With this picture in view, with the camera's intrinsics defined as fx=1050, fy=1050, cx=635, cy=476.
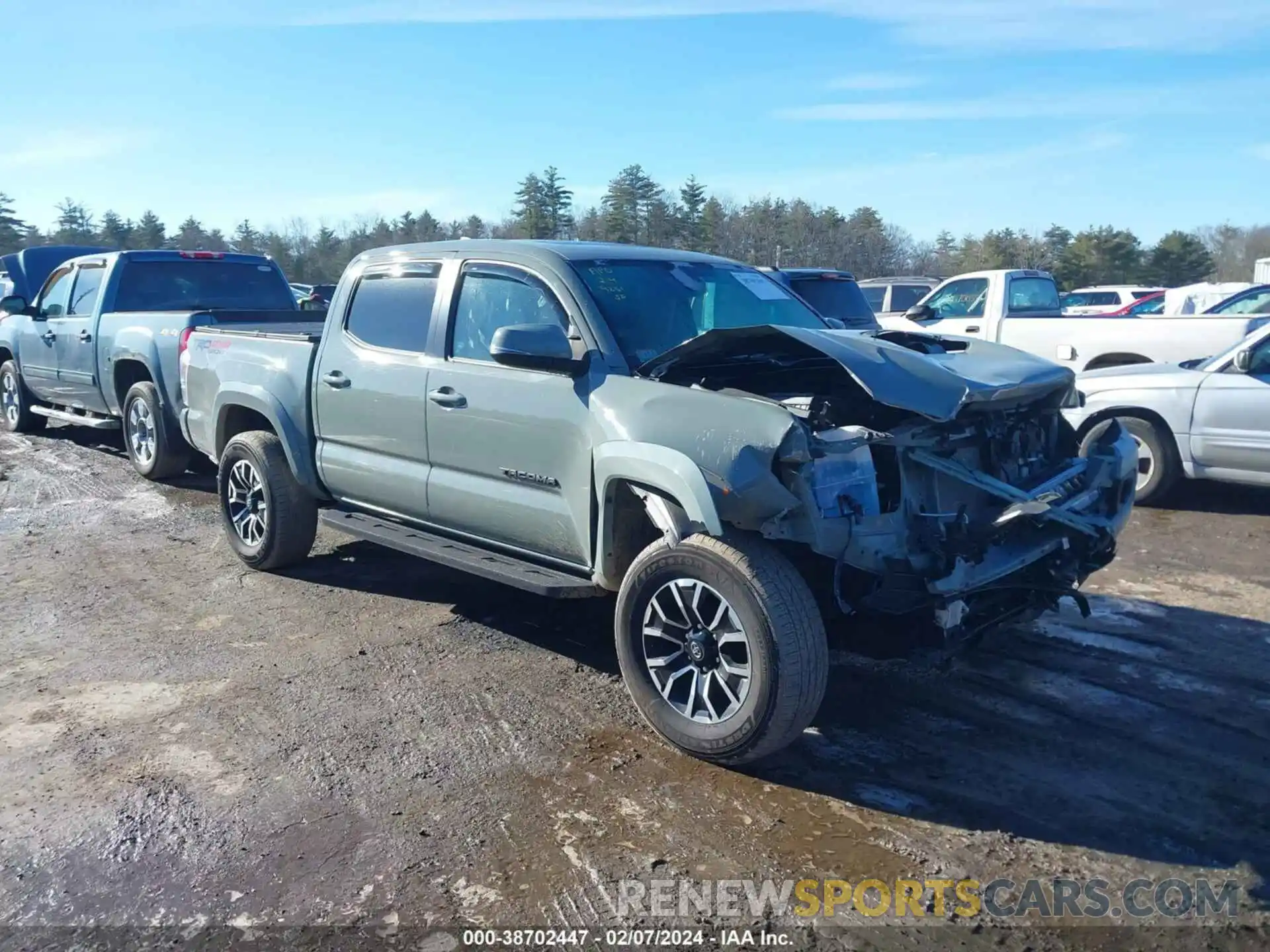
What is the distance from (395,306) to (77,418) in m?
6.44

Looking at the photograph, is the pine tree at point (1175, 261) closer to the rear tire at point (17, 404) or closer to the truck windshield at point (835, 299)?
the truck windshield at point (835, 299)

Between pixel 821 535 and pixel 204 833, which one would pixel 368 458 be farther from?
pixel 821 535

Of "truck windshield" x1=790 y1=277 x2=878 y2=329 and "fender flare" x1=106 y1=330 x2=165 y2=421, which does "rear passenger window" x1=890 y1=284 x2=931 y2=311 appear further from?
"fender flare" x1=106 y1=330 x2=165 y2=421

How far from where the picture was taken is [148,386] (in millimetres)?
9055

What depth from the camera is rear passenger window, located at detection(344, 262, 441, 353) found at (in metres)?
5.44

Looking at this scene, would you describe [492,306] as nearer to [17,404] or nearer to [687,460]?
[687,460]

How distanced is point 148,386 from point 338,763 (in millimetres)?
6152

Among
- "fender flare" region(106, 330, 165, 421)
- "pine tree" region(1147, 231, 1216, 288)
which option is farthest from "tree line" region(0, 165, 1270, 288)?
"fender flare" region(106, 330, 165, 421)

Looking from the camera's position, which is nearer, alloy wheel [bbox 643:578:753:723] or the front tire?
the front tire

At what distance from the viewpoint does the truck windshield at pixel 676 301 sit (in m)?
4.77

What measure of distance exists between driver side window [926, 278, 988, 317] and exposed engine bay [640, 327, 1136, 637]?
26.7 ft

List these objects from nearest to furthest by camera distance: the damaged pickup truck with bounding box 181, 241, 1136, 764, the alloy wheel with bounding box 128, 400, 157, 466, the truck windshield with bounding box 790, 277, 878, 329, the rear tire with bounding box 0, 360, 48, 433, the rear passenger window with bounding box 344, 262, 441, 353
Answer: the damaged pickup truck with bounding box 181, 241, 1136, 764 → the rear passenger window with bounding box 344, 262, 441, 353 → the alloy wheel with bounding box 128, 400, 157, 466 → the truck windshield with bounding box 790, 277, 878, 329 → the rear tire with bounding box 0, 360, 48, 433

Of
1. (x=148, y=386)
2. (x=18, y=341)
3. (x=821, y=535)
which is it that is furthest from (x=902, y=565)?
(x=18, y=341)

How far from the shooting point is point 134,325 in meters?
9.22
